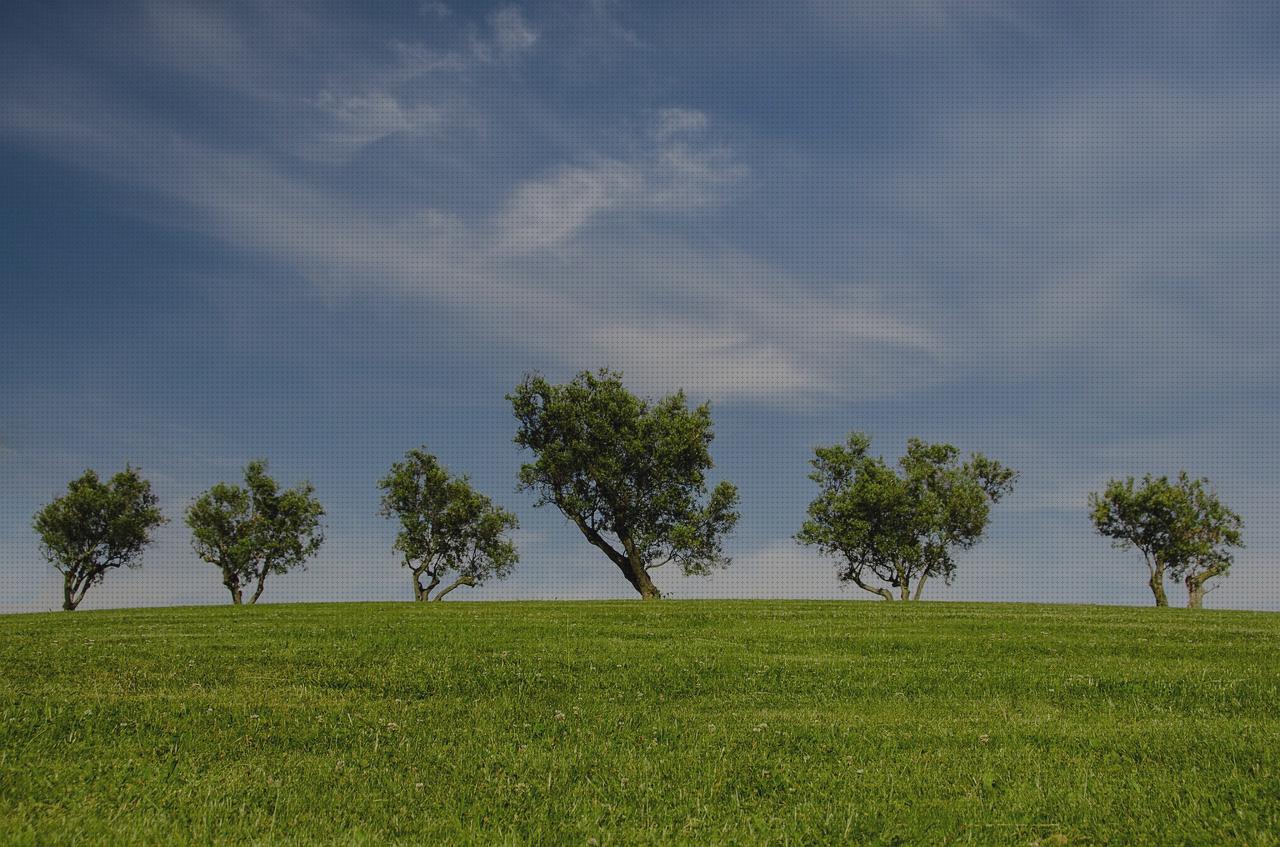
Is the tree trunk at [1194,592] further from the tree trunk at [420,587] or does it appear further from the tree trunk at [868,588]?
the tree trunk at [420,587]

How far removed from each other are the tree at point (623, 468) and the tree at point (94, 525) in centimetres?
3411

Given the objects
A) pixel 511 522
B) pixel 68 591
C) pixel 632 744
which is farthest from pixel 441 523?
pixel 632 744

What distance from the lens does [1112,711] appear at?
Result: 1120 cm

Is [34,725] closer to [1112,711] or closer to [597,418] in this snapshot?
[1112,711]

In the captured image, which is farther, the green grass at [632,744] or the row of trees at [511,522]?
the row of trees at [511,522]

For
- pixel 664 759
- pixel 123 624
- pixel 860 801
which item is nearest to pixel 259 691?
pixel 664 759

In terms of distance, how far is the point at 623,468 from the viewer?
170ft

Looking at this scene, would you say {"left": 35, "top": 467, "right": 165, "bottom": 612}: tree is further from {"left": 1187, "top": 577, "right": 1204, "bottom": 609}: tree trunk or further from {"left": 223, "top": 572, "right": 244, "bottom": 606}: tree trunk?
{"left": 1187, "top": 577, "right": 1204, "bottom": 609}: tree trunk

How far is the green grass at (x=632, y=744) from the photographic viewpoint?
272 inches

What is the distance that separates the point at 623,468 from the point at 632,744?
42.6 m

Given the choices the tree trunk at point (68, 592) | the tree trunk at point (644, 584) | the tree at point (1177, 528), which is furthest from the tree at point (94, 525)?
the tree at point (1177, 528)

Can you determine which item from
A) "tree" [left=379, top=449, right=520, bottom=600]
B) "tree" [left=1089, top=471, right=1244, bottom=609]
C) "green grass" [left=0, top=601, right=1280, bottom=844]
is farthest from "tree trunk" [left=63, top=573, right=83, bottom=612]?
"tree" [left=1089, top=471, right=1244, bottom=609]

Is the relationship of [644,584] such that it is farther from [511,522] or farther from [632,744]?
[632,744]

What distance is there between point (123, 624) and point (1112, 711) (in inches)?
1059
